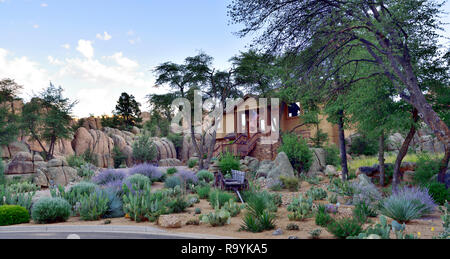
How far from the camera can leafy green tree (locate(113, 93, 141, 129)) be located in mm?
44281

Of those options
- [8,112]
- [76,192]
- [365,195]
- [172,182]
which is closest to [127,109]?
[8,112]

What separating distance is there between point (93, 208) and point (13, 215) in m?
2.11

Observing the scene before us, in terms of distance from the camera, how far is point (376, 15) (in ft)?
37.0

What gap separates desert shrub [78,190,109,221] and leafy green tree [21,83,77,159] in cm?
2137

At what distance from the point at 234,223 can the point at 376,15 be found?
9065 millimetres

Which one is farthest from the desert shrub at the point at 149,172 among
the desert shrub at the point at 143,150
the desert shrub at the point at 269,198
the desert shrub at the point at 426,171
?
the desert shrub at the point at 143,150

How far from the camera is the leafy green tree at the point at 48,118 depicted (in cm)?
2700

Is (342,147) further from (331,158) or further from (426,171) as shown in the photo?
(331,158)

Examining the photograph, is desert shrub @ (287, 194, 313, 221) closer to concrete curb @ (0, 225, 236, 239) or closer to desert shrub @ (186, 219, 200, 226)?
desert shrub @ (186, 219, 200, 226)

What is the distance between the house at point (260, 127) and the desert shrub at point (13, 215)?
17.5 meters

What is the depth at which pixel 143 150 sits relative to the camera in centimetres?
3080
